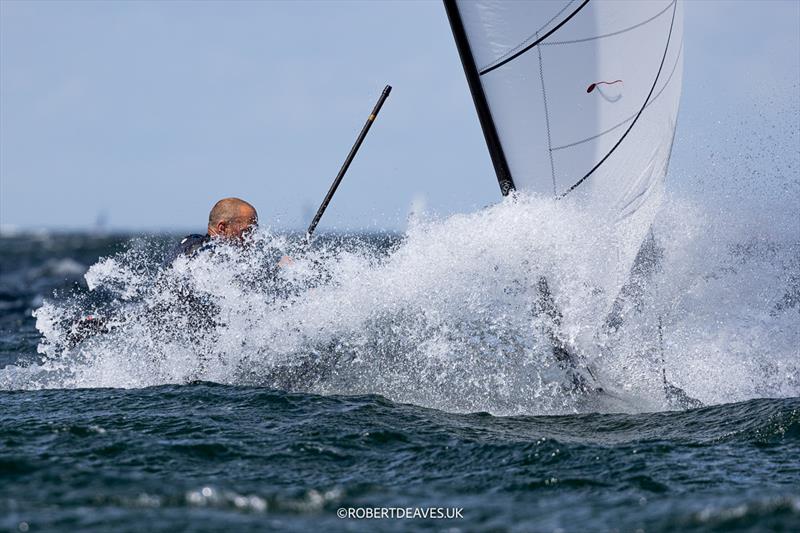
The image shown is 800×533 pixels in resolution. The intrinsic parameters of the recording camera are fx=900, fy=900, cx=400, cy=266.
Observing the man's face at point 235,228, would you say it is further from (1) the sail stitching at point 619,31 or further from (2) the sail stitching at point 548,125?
(1) the sail stitching at point 619,31

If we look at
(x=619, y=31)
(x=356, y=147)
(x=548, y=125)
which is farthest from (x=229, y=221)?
(x=619, y=31)

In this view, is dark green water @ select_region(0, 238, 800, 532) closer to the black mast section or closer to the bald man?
the bald man

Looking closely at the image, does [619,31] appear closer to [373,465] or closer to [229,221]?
[229,221]

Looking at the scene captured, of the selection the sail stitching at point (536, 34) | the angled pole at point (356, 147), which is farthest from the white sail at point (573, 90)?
the angled pole at point (356, 147)

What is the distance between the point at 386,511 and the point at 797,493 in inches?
70.2

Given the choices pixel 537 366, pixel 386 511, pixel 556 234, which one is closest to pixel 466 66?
pixel 556 234

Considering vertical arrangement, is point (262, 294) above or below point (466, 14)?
below

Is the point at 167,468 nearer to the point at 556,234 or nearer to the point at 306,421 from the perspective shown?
the point at 306,421

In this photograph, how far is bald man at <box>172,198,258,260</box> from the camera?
724cm

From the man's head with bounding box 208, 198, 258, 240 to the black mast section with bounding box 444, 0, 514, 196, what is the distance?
204 cm

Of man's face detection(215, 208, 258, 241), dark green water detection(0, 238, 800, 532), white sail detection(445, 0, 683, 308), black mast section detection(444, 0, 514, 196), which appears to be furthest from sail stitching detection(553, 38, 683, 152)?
man's face detection(215, 208, 258, 241)

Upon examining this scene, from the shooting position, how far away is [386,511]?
3.67 metres

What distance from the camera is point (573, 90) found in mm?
6957

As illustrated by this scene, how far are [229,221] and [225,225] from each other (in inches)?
1.8
